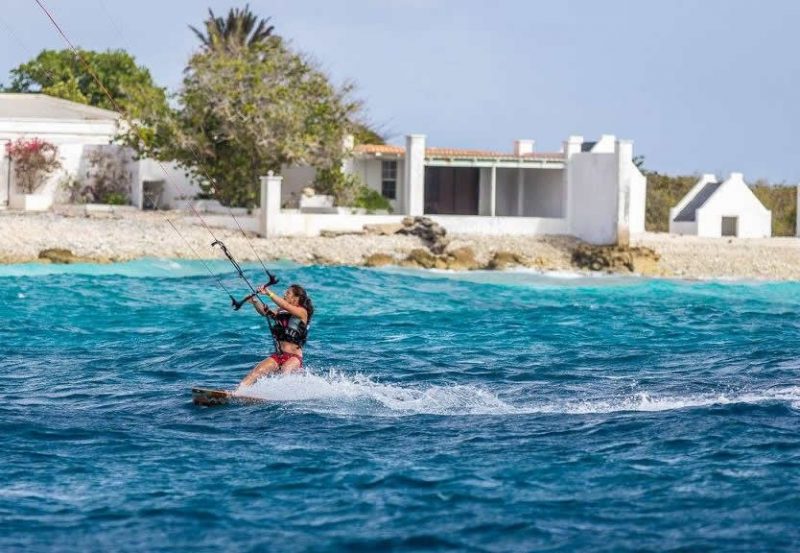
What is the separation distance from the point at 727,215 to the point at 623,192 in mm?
8245

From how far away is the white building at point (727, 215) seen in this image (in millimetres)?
53688

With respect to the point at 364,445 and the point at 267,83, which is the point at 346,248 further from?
the point at 364,445

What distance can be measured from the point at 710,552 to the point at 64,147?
41853mm

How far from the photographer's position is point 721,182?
185ft

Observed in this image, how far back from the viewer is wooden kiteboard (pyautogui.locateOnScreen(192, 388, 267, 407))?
53.8 ft

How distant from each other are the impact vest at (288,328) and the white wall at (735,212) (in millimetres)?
38106

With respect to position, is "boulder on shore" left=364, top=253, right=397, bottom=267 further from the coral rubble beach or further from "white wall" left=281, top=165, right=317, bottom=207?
"white wall" left=281, top=165, right=317, bottom=207

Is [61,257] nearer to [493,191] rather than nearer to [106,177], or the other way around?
[106,177]

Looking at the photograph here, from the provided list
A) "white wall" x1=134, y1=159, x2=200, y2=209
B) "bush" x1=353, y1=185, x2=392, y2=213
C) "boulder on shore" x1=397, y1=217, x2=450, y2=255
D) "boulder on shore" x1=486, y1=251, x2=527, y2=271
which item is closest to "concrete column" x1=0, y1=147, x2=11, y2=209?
"white wall" x1=134, y1=159, x2=200, y2=209

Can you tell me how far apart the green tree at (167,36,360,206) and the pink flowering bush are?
4.13 metres

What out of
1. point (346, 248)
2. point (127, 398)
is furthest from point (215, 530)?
point (346, 248)

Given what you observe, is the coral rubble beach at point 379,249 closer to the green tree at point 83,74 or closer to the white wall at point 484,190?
the white wall at point 484,190

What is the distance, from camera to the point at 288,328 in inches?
682

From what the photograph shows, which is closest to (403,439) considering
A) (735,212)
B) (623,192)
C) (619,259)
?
(619,259)
